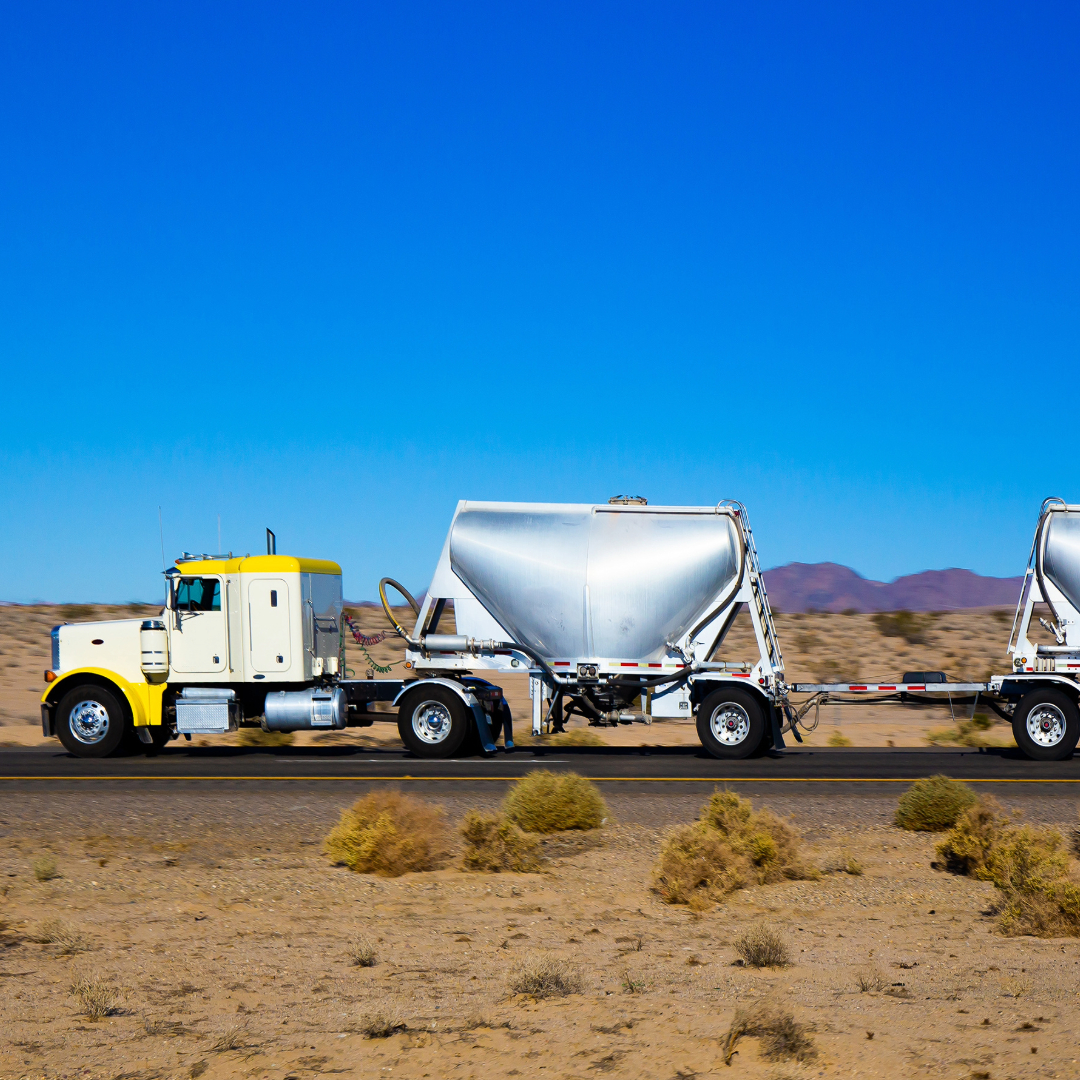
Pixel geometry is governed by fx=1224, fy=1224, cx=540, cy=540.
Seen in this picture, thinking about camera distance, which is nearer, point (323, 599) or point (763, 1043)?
point (763, 1043)

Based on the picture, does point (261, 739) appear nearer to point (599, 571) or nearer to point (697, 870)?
point (599, 571)

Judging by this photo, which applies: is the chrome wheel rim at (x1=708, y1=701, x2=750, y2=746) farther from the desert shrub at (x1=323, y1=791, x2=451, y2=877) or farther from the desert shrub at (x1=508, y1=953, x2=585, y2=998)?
the desert shrub at (x1=508, y1=953, x2=585, y2=998)

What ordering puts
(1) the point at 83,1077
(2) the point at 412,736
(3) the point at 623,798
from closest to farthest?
(1) the point at 83,1077
(3) the point at 623,798
(2) the point at 412,736

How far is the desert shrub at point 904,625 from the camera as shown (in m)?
54.5

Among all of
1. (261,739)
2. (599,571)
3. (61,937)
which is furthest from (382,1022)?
(261,739)

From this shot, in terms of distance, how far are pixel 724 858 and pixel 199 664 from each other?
12215mm

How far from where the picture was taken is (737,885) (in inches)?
404

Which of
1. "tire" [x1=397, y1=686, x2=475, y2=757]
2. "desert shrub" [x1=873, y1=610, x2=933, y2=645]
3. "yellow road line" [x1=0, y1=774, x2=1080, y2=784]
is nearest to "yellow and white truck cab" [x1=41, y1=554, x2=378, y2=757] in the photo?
"tire" [x1=397, y1=686, x2=475, y2=757]

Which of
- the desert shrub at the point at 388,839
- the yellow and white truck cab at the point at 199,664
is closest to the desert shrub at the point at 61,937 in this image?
the desert shrub at the point at 388,839

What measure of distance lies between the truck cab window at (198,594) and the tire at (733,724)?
826 cm

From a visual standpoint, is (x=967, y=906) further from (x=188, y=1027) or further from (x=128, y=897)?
(x=128, y=897)

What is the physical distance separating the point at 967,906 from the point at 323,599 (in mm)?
13472

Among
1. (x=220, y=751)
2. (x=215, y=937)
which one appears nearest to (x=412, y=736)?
(x=220, y=751)

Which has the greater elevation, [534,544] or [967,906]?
[534,544]
